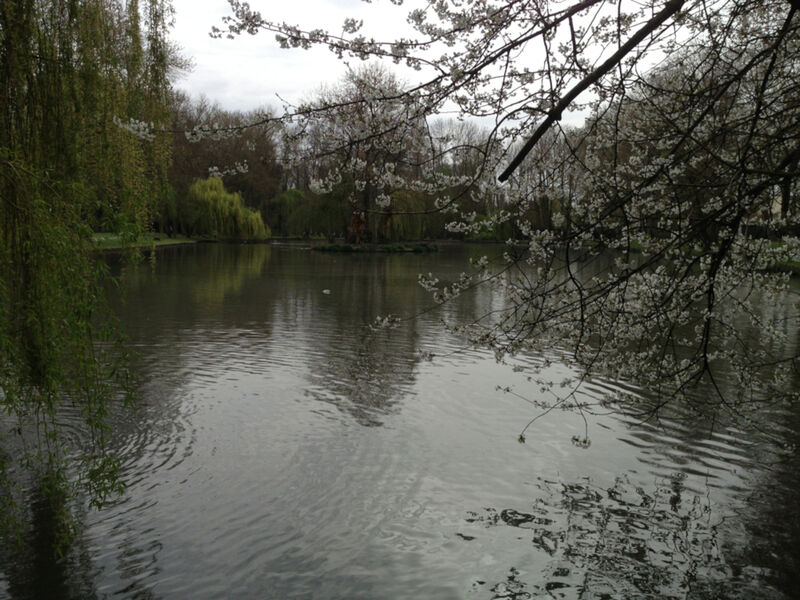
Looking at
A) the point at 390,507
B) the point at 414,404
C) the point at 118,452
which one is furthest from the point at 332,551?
the point at 414,404

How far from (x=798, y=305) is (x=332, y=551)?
3.60 meters

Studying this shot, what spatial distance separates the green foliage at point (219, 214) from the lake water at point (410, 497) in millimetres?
34004

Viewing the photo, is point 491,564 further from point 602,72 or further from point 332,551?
point 602,72

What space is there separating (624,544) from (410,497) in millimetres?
1600

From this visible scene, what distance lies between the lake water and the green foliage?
112ft

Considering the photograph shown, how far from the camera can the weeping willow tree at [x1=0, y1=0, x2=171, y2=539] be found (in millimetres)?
3461

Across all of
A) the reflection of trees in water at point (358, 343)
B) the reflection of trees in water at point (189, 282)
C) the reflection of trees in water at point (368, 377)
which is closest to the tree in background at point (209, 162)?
the reflection of trees in water at point (189, 282)

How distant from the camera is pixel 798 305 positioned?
14.9 feet

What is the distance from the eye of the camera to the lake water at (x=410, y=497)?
403 cm

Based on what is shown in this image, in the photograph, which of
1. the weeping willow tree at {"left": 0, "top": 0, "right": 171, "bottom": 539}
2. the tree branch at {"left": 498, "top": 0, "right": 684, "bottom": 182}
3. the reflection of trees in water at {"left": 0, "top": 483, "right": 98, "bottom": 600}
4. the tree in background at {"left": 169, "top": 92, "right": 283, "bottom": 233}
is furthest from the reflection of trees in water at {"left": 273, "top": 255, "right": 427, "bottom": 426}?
the tree in background at {"left": 169, "top": 92, "right": 283, "bottom": 233}

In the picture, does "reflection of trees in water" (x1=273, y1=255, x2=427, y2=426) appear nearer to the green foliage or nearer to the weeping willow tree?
the weeping willow tree

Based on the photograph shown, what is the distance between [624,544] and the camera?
4.46 meters

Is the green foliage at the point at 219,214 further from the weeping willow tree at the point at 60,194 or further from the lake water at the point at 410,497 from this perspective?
the weeping willow tree at the point at 60,194

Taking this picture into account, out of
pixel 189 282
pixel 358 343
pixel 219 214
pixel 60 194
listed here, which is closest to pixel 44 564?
pixel 60 194
